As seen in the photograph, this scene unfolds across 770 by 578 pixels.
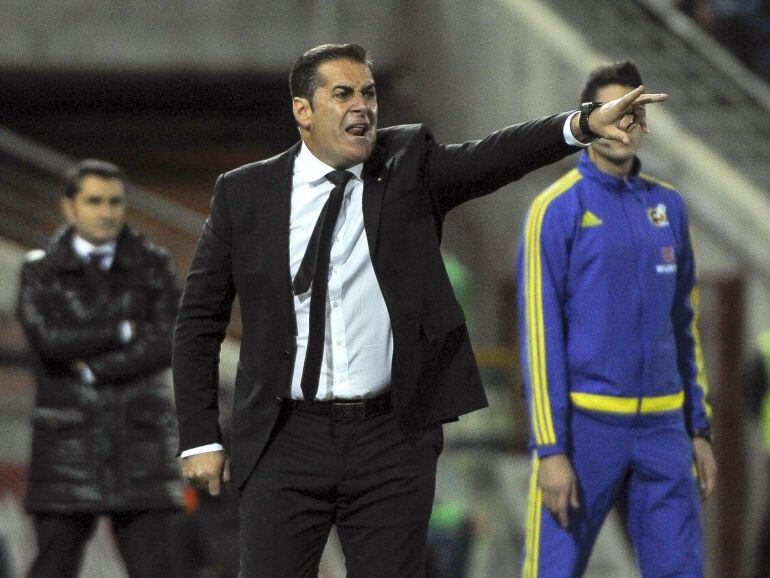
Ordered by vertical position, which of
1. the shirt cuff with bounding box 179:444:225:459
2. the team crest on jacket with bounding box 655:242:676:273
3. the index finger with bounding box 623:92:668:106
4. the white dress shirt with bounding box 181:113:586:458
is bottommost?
the shirt cuff with bounding box 179:444:225:459

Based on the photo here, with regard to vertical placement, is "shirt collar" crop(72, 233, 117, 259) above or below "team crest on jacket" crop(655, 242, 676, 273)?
above

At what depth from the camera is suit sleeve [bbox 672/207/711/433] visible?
5.20 m

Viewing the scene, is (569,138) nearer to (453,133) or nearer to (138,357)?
(138,357)

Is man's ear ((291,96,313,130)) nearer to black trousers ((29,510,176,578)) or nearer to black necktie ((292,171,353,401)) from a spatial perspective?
black necktie ((292,171,353,401))

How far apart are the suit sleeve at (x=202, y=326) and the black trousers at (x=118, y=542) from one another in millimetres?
1716

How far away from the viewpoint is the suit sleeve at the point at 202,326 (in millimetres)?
4344

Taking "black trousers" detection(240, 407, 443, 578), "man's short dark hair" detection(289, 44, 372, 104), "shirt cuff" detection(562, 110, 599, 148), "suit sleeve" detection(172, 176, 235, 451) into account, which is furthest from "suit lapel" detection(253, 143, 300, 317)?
"shirt cuff" detection(562, 110, 599, 148)

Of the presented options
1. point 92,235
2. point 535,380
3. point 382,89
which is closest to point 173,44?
point 382,89

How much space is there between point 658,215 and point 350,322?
1.43 meters

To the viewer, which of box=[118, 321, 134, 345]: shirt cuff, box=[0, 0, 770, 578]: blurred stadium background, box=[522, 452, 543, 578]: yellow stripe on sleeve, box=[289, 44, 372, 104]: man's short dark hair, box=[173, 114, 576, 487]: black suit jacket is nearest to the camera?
box=[173, 114, 576, 487]: black suit jacket

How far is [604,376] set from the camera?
5.01 meters

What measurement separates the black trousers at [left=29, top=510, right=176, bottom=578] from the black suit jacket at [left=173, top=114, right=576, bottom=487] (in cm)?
172

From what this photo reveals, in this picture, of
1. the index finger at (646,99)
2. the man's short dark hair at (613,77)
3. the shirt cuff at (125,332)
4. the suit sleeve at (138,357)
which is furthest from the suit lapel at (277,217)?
the shirt cuff at (125,332)

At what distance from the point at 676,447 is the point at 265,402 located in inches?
59.6
